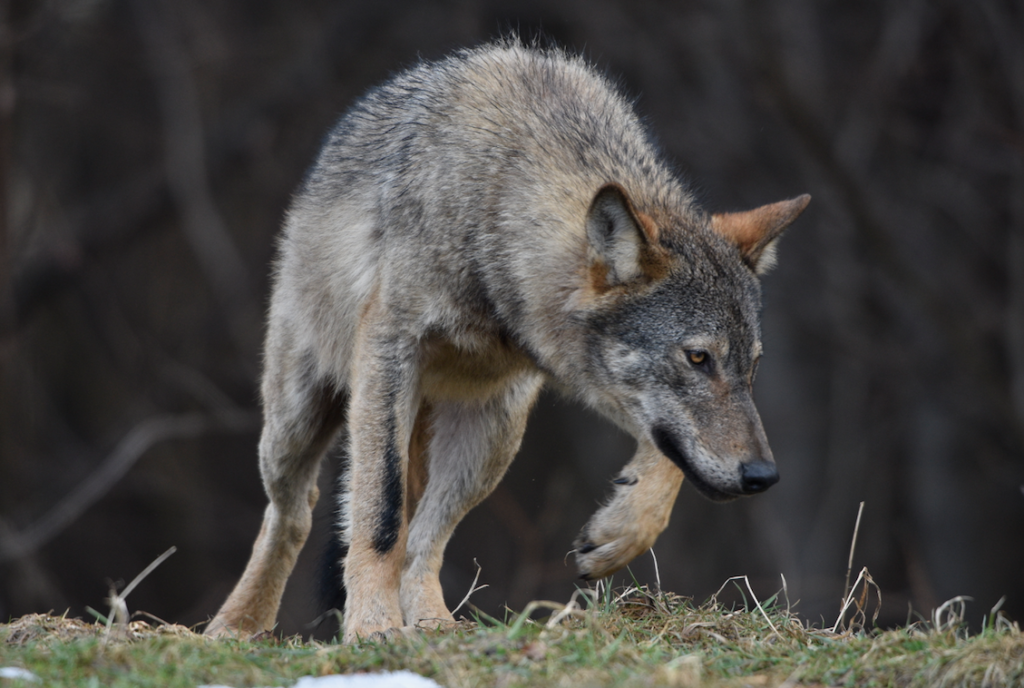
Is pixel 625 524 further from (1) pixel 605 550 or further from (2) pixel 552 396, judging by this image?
(2) pixel 552 396

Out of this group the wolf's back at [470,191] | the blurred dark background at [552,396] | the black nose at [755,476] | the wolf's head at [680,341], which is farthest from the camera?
the blurred dark background at [552,396]

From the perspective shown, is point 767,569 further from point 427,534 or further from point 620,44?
point 427,534

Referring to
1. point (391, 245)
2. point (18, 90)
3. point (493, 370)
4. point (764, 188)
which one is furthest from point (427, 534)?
point (764, 188)

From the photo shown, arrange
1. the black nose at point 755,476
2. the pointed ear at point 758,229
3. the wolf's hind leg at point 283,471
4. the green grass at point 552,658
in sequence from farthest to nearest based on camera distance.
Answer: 1. the wolf's hind leg at point 283,471
2. the pointed ear at point 758,229
3. the black nose at point 755,476
4. the green grass at point 552,658

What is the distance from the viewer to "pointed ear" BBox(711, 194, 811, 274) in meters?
5.28

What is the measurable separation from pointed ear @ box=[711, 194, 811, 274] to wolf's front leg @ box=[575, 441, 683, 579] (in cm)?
100

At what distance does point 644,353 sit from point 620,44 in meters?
10.8

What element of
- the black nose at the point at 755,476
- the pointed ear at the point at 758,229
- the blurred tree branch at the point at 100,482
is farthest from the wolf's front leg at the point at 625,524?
the blurred tree branch at the point at 100,482

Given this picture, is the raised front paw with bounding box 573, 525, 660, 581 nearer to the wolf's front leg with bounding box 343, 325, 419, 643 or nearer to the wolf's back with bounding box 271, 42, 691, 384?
the wolf's front leg with bounding box 343, 325, 419, 643

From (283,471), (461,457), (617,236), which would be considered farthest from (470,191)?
(283,471)

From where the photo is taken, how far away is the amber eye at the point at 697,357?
486 cm

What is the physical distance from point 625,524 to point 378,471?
1.17 m

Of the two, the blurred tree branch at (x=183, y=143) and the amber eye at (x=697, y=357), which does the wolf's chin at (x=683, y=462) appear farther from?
the blurred tree branch at (x=183, y=143)

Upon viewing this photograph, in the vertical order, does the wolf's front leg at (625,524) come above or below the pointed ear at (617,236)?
below
